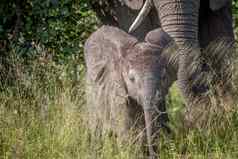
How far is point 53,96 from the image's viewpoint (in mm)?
7207

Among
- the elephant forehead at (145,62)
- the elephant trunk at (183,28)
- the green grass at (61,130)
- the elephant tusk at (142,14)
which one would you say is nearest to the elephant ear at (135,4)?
the elephant tusk at (142,14)

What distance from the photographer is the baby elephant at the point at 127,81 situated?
232 inches

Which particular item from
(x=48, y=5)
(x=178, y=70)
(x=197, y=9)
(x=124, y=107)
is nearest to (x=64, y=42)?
(x=48, y=5)

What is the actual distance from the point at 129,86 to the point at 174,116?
987 mm

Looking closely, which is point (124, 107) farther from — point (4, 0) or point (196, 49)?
point (4, 0)

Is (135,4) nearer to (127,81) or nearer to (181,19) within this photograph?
(181,19)

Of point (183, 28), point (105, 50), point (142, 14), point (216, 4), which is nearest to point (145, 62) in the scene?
point (105, 50)

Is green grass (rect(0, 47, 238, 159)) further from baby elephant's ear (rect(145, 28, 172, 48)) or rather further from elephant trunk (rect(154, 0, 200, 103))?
baby elephant's ear (rect(145, 28, 172, 48))

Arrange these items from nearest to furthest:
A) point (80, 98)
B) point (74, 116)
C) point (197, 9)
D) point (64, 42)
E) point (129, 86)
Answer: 1. point (129, 86)
2. point (74, 116)
3. point (80, 98)
4. point (197, 9)
5. point (64, 42)

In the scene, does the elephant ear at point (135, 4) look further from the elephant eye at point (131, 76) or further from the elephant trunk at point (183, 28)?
the elephant eye at point (131, 76)

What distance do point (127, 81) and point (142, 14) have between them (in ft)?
6.34

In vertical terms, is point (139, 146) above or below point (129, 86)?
below

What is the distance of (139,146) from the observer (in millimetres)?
6137

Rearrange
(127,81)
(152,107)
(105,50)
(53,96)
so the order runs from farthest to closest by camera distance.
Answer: (53,96)
(105,50)
(127,81)
(152,107)
